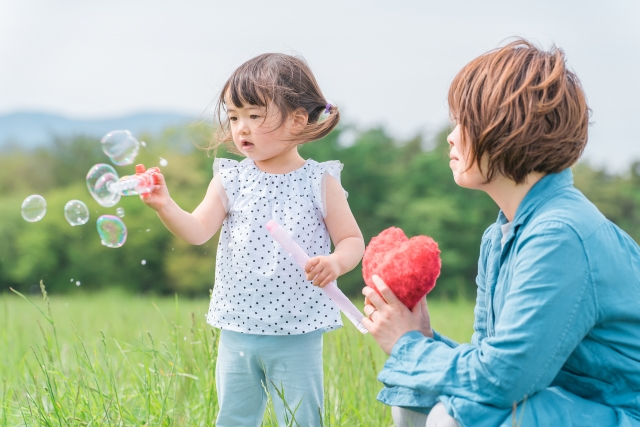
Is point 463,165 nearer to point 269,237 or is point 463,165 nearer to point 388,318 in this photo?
point 388,318

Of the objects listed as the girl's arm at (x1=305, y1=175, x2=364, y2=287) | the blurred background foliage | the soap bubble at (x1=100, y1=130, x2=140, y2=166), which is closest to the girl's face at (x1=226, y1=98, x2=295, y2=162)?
the girl's arm at (x1=305, y1=175, x2=364, y2=287)

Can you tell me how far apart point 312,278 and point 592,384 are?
31.4 inches

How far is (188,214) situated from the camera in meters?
2.24

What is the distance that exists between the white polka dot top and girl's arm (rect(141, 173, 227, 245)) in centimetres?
5

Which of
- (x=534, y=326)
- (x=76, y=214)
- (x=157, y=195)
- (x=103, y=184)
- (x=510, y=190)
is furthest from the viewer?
(x=76, y=214)

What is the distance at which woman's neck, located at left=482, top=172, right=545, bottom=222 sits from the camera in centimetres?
182

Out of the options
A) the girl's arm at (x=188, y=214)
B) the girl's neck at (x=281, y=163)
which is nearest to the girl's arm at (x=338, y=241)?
the girl's neck at (x=281, y=163)

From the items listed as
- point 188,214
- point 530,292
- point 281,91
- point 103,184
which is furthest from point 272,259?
point 530,292

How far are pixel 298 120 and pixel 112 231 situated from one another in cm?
82

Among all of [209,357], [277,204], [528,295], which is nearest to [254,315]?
[277,204]

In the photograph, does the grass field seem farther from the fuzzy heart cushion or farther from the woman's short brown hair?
the woman's short brown hair

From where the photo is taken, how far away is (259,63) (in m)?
2.31

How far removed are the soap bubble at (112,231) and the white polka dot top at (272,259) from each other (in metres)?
0.45

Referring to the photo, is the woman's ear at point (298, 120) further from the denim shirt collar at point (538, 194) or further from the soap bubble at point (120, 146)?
the denim shirt collar at point (538, 194)
